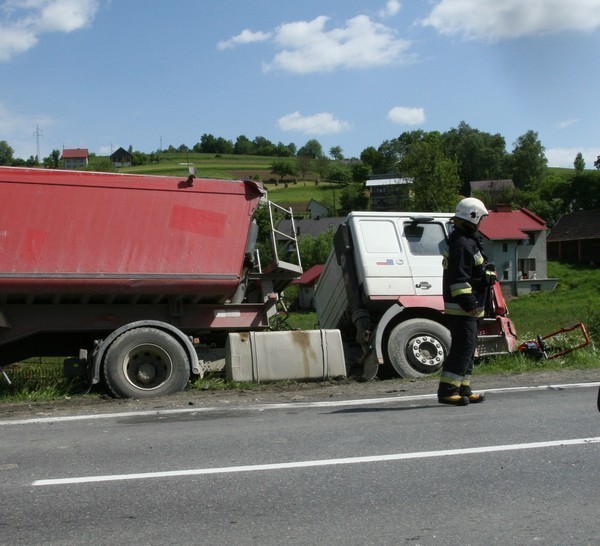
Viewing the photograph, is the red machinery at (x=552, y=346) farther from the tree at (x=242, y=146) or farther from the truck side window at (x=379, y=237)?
the tree at (x=242, y=146)

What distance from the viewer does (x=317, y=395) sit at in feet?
29.4

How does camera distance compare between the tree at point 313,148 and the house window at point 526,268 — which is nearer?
the house window at point 526,268

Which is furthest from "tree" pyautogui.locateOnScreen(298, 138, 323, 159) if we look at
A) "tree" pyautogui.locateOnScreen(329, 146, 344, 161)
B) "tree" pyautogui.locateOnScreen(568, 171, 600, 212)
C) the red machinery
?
the red machinery

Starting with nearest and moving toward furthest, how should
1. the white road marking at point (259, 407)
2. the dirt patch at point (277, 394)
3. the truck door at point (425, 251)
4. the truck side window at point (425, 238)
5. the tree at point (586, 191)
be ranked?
the white road marking at point (259, 407) < the dirt patch at point (277, 394) < the truck door at point (425, 251) < the truck side window at point (425, 238) < the tree at point (586, 191)

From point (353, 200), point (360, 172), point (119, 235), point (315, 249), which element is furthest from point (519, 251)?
point (360, 172)

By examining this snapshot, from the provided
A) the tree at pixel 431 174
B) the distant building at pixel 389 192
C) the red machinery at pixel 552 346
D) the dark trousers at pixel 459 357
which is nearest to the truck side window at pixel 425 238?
the red machinery at pixel 552 346

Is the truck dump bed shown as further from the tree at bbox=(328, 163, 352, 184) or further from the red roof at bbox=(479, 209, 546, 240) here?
the tree at bbox=(328, 163, 352, 184)

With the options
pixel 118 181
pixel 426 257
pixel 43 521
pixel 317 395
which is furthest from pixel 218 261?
pixel 43 521

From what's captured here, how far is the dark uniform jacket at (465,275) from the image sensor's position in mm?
7359

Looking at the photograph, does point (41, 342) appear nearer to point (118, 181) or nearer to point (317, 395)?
point (118, 181)

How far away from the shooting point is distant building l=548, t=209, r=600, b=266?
7700 centimetres

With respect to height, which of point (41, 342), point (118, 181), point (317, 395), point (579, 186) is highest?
point (579, 186)

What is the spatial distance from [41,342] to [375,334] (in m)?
4.42

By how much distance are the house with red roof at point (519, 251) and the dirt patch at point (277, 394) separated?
62.1 meters
